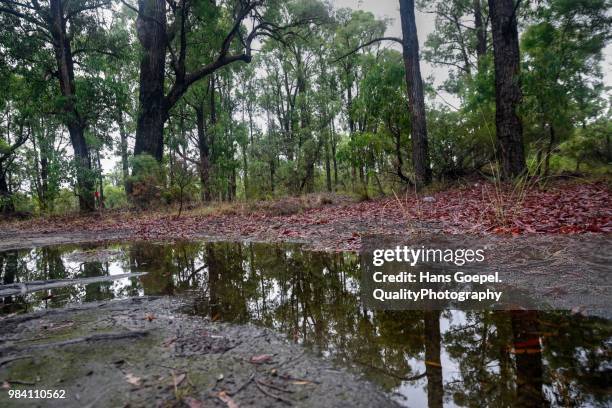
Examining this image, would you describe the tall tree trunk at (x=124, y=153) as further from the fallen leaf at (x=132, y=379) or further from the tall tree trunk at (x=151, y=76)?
the fallen leaf at (x=132, y=379)

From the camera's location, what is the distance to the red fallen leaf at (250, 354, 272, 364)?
5.84 feet

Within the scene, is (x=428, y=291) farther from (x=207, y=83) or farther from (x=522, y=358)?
(x=207, y=83)

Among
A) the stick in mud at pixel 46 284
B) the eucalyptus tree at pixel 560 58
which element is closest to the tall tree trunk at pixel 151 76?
the stick in mud at pixel 46 284

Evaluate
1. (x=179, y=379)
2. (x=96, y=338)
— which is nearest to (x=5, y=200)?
(x=96, y=338)

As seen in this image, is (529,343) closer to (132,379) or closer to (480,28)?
(132,379)

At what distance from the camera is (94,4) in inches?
529

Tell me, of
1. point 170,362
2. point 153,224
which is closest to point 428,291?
point 170,362

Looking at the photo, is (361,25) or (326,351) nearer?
(326,351)

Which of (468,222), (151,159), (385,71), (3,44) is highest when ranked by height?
(3,44)

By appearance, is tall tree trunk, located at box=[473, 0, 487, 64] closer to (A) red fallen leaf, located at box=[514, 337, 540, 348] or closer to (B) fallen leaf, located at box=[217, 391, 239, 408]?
(A) red fallen leaf, located at box=[514, 337, 540, 348]

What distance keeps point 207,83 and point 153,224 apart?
16.5m

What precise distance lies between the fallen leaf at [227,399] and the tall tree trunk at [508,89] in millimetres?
8313

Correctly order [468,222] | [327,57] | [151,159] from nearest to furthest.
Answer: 1. [468,222]
2. [151,159]
3. [327,57]

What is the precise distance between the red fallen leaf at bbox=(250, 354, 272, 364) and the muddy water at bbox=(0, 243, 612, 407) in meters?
0.27
